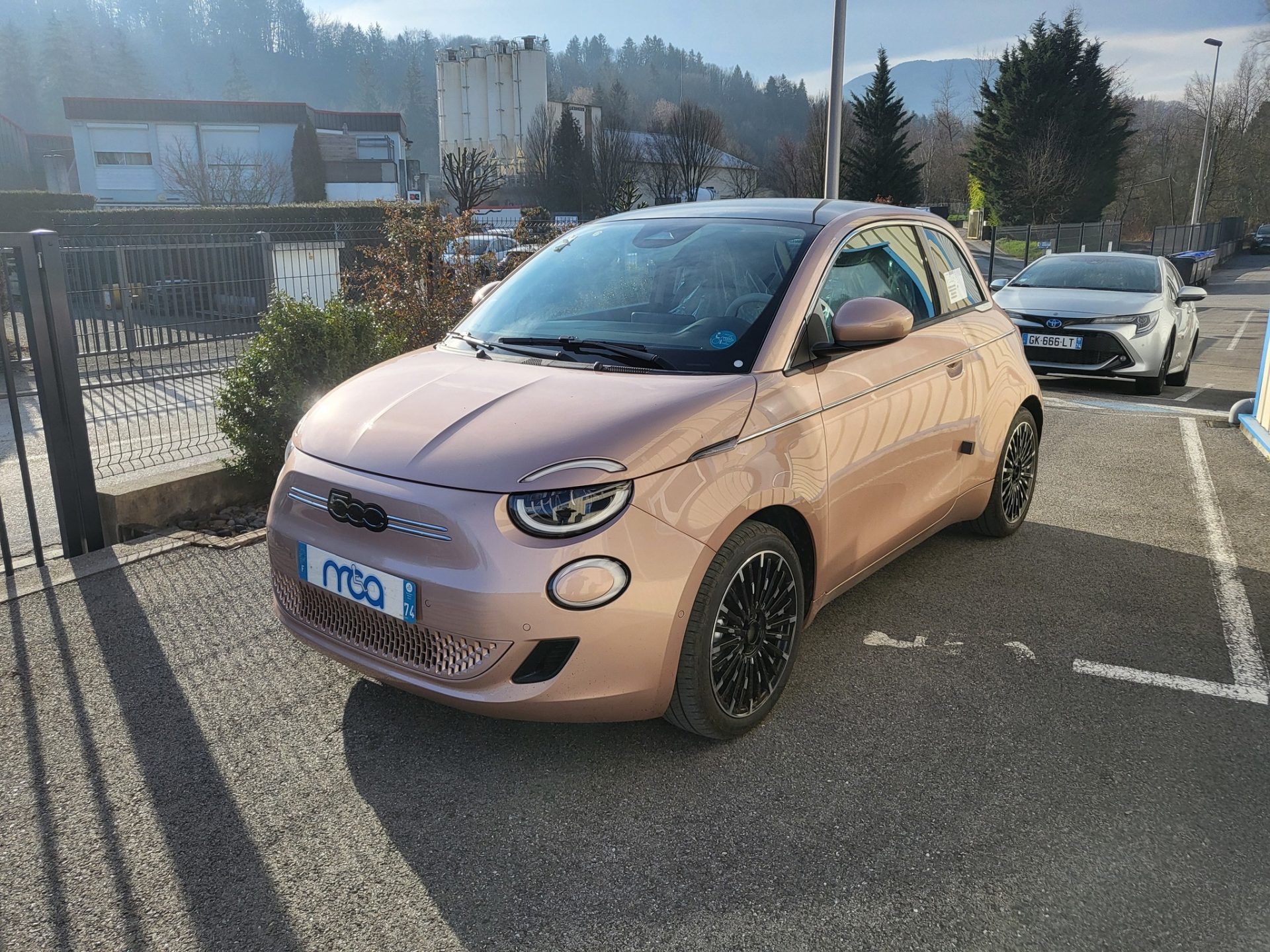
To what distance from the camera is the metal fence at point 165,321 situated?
249 inches

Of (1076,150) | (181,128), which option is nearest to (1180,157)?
(1076,150)

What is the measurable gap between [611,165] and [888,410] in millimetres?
60225

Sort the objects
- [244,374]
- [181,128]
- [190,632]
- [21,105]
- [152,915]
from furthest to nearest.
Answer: [21,105] < [181,128] < [244,374] < [190,632] < [152,915]

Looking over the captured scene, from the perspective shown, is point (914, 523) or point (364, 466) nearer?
point (364, 466)

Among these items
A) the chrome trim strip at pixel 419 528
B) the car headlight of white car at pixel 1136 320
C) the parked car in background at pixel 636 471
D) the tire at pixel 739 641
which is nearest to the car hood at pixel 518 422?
the parked car in background at pixel 636 471

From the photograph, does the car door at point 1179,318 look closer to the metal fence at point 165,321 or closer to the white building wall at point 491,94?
the metal fence at point 165,321

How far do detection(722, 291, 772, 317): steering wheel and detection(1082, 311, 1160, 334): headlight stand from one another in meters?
8.03

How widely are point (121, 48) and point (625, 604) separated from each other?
122 m

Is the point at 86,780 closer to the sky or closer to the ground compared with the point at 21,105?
closer to the ground

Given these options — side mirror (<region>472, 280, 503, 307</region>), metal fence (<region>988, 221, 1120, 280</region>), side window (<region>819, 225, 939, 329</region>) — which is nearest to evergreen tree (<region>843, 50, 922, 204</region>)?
metal fence (<region>988, 221, 1120, 280</region>)

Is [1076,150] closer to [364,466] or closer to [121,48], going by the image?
[364,466]

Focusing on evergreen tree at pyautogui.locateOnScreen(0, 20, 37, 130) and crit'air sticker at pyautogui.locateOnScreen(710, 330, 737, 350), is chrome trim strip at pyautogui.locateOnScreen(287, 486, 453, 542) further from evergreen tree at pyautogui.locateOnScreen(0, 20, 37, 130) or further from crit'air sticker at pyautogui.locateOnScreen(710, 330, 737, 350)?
evergreen tree at pyautogui.locateOnScreen(0, 20, 37, 130)

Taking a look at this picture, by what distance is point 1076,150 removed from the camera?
4962 centimetres

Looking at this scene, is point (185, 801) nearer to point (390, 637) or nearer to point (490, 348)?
point (390, 637)
